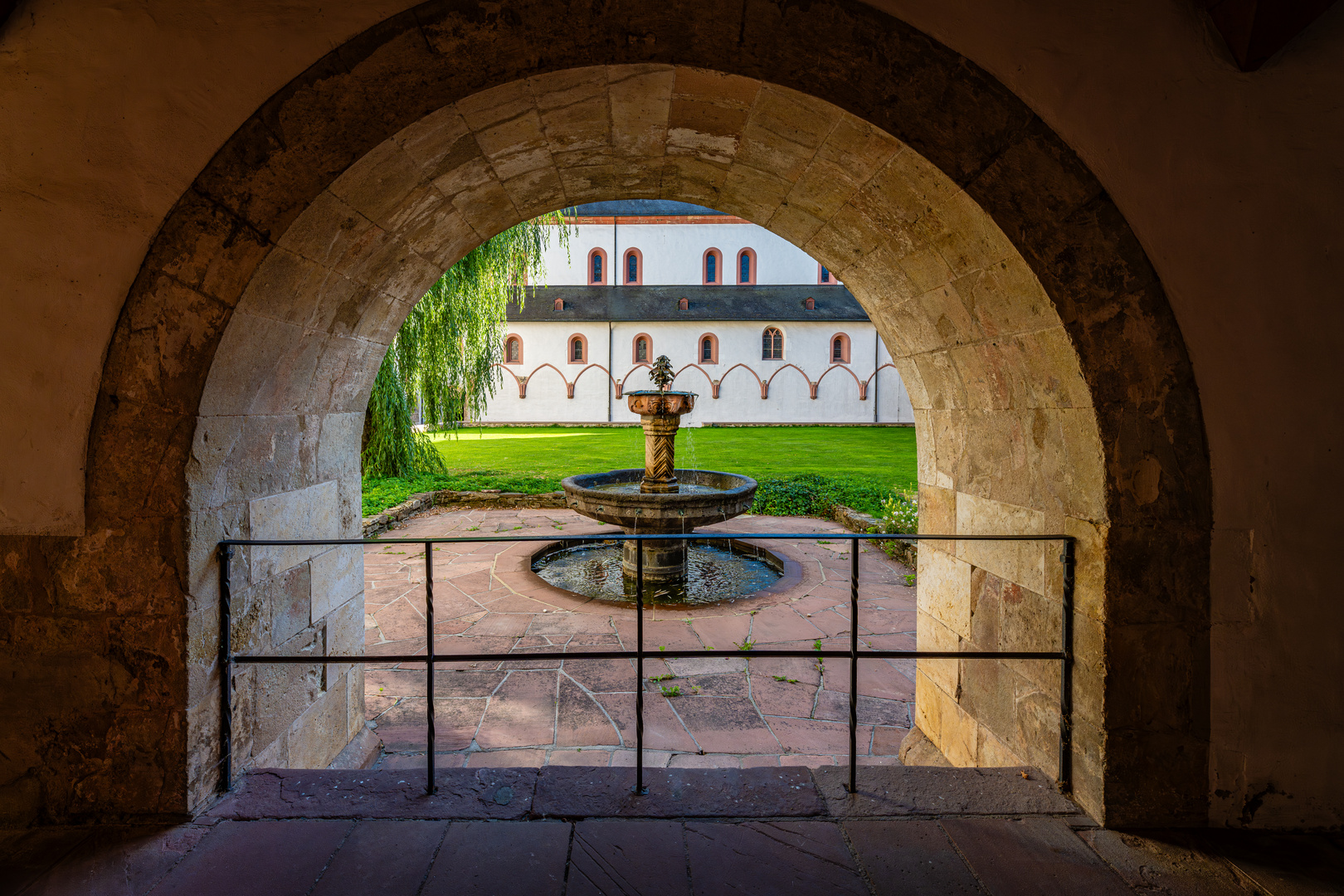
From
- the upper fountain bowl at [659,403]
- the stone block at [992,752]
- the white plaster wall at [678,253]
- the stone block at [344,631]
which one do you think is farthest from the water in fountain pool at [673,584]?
the white plaster wall at [678,253]

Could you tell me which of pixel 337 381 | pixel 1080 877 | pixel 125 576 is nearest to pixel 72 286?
pixel 125 576

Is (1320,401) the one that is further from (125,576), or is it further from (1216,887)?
(125,576)

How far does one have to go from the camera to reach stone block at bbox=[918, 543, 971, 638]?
2965 mm

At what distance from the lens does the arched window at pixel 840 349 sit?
2894 cm

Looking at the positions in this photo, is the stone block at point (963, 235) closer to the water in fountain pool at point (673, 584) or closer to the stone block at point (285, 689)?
the stone block at point (285, 689)

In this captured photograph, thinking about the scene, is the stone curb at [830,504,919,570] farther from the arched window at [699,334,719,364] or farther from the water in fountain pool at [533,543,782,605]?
the arched window at [699,334,719,364]

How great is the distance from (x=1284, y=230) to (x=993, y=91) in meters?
0.98

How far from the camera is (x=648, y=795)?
2.15 m

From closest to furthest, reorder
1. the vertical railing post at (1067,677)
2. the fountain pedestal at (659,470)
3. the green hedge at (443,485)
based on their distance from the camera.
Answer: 1. the vertical railing post at (1067,677)
2. the fountain pedestal at (659,470)
3. the green hedge at (443,485)

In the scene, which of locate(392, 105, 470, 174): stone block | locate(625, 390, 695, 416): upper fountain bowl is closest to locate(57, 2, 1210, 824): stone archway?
locate(392, 105, 470, 174): stone block

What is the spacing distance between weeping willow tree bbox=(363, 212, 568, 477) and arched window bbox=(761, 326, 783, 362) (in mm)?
18251

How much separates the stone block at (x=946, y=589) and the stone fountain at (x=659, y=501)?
100 inches

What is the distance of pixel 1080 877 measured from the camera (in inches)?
72.0

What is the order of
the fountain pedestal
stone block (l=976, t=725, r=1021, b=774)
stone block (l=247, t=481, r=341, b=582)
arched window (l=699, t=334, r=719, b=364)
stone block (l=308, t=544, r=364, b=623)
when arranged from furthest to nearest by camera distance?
1. arched window (l=699, t=334, r=719, b=364)
2. the fountain pedestal
3. stone block (l=308, t=544, r=364, b=623)
4. stone block (l=976, t=725, r=1021, b=774)
5. stone block (l=247, t=481, r=341, b=582)
